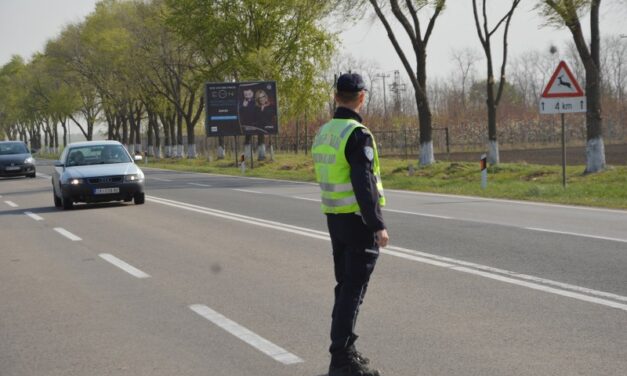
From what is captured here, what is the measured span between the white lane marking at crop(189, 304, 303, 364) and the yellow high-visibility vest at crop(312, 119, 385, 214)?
104 cm

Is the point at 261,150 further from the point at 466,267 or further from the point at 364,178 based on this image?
the point at 364,178

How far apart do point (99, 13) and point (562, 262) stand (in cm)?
6798

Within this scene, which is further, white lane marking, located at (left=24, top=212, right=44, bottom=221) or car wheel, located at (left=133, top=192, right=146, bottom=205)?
car wheel, located at (left=133, top=192, right=146, bottom=205)

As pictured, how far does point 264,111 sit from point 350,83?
38.7 metres

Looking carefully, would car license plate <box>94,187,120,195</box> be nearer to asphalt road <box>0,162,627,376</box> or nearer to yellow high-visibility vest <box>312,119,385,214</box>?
asphalt road <box>0,162,627,376</box>

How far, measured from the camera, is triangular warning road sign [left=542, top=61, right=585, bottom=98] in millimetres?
18844

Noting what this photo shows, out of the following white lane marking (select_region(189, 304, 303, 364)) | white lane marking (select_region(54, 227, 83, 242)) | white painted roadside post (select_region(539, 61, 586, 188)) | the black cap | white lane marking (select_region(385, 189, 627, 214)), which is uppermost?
white painted roadside post (select_region(539, 61, 586, 188))

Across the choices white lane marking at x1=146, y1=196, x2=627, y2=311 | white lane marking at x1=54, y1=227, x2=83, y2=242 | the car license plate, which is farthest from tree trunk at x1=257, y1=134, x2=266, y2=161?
white lane marking at x1=54, y1=227, x2=83, y2=242

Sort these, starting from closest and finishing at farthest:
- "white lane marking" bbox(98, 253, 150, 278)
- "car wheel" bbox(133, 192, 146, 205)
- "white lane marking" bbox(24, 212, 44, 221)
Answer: "white lane marking" bbox(98, 253, 150, 278), "white lane marking" bbox(24, 212, 44, 221), "car wheel" bbox(133, 192, 146, 205)

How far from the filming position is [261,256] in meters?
10.5

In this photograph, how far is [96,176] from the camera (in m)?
18.7

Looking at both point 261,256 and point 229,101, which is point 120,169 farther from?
point 229,101

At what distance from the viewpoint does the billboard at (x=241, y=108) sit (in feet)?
143

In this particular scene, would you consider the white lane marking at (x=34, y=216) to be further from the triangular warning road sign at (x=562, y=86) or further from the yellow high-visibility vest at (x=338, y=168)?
the yellow high-visibility vest at (x=338, y=168)
